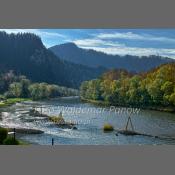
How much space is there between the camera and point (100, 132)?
944cm

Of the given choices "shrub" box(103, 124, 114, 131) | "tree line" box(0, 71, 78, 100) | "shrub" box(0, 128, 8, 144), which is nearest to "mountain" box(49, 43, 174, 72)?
"tree line" box(0, 71, 78, 100)

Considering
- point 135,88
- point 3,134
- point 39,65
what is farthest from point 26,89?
point 135,88

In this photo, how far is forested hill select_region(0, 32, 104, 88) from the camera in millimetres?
9664

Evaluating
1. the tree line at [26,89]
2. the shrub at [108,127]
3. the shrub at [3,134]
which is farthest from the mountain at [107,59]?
the shrub at [3,134]

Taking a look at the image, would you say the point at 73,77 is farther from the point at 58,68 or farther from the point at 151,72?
the point at 151,72

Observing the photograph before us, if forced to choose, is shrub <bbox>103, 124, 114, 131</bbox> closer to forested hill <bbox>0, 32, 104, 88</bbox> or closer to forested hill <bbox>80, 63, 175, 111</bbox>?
forested hill <bbox>80, 63, 175, 111</bbox>

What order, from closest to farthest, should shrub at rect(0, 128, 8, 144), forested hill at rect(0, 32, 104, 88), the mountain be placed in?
shrub at rect(0, 128, 8, 144)
the mountain
forested hill at rect(0, 32, 104, 88)

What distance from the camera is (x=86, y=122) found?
9586 millimetres

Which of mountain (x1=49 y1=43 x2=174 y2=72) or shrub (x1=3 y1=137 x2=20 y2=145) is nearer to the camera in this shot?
shrub (x1=3 y1=137 x2=20 y2=145)

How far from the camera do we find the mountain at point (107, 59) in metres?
9.49

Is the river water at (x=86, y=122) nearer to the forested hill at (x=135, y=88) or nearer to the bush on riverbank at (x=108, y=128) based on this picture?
the bush on riverbank at (x=108, y=128)

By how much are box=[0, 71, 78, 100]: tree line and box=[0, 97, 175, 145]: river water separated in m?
0.13

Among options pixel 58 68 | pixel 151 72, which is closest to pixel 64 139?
pixel 58 68

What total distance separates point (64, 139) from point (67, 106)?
0.62 m
